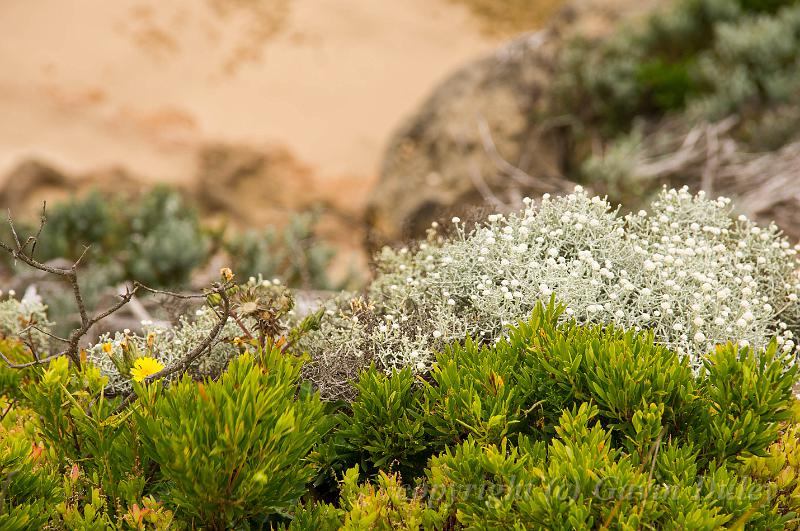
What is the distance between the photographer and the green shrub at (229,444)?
1.79 metres

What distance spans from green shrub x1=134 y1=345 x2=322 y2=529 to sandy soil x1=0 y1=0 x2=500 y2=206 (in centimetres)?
819

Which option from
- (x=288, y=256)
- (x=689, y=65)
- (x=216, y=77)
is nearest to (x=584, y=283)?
(x=288, y=256)

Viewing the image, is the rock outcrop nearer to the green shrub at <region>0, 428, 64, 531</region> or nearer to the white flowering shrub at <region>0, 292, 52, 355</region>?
the white flowering shrub at <region>0, 292, 52, 355</region>

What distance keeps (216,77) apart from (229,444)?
10914 millimetres

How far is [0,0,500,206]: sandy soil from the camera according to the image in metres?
10.4

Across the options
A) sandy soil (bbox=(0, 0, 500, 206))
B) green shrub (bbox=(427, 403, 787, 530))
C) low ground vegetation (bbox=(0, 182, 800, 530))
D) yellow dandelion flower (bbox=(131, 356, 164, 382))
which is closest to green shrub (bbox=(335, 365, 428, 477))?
low ground vegetation (bbox=(0, 182, 800, 530))

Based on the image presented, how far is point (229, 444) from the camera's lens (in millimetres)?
1773

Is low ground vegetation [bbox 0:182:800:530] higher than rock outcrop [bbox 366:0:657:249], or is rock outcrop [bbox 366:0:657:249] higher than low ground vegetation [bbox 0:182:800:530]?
rock outcrop [bbox 366:0:657:249]

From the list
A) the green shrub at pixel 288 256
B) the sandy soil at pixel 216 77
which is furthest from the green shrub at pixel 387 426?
the sandy soil at pixel 216 77

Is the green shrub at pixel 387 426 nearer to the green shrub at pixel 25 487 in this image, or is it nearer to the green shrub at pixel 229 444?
the green shrub at pixel 229 444

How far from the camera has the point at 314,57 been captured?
12586 mm

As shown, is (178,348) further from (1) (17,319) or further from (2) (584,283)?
(2) (584,283)

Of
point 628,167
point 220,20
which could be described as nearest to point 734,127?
point 628,167

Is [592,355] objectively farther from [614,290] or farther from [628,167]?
[628,167]
